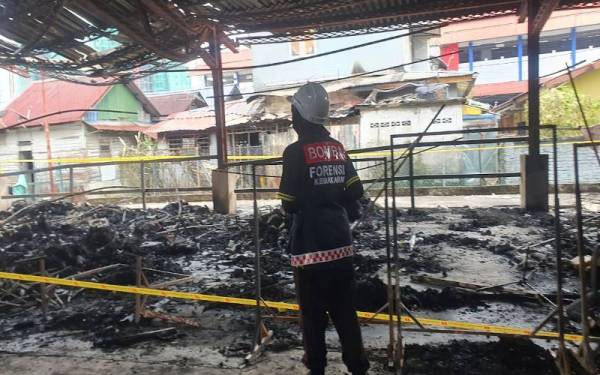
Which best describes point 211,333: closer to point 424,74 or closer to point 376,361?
point 376,361

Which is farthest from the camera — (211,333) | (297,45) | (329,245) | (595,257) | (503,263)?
(297,45)

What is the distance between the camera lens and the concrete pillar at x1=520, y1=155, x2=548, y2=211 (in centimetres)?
896

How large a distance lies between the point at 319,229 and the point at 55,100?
2808 centimetres

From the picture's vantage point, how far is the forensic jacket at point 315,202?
2840 millimetres

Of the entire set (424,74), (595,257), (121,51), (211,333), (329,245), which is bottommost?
(211,333)

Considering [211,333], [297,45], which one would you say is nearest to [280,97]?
[297,45]

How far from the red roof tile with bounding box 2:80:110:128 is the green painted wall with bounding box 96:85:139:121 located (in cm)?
50

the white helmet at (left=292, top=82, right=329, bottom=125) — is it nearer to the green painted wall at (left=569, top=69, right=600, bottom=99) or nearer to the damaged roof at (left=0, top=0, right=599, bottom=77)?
the damaged roof at (left=0, top=0, right=599, bottom=77)

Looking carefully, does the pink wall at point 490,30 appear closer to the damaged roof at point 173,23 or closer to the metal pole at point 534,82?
the metal pole at point 534,82

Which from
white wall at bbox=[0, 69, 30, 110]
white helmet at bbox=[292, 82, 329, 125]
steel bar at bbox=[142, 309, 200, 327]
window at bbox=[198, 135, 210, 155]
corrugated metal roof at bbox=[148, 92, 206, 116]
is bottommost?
steel bar at bbox=[142, 309, 200, 327]

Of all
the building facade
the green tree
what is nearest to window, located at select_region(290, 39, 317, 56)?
the building facade

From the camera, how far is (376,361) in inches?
132

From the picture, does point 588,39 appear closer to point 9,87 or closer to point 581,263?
point 581,263

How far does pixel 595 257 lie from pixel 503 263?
2769 mm
